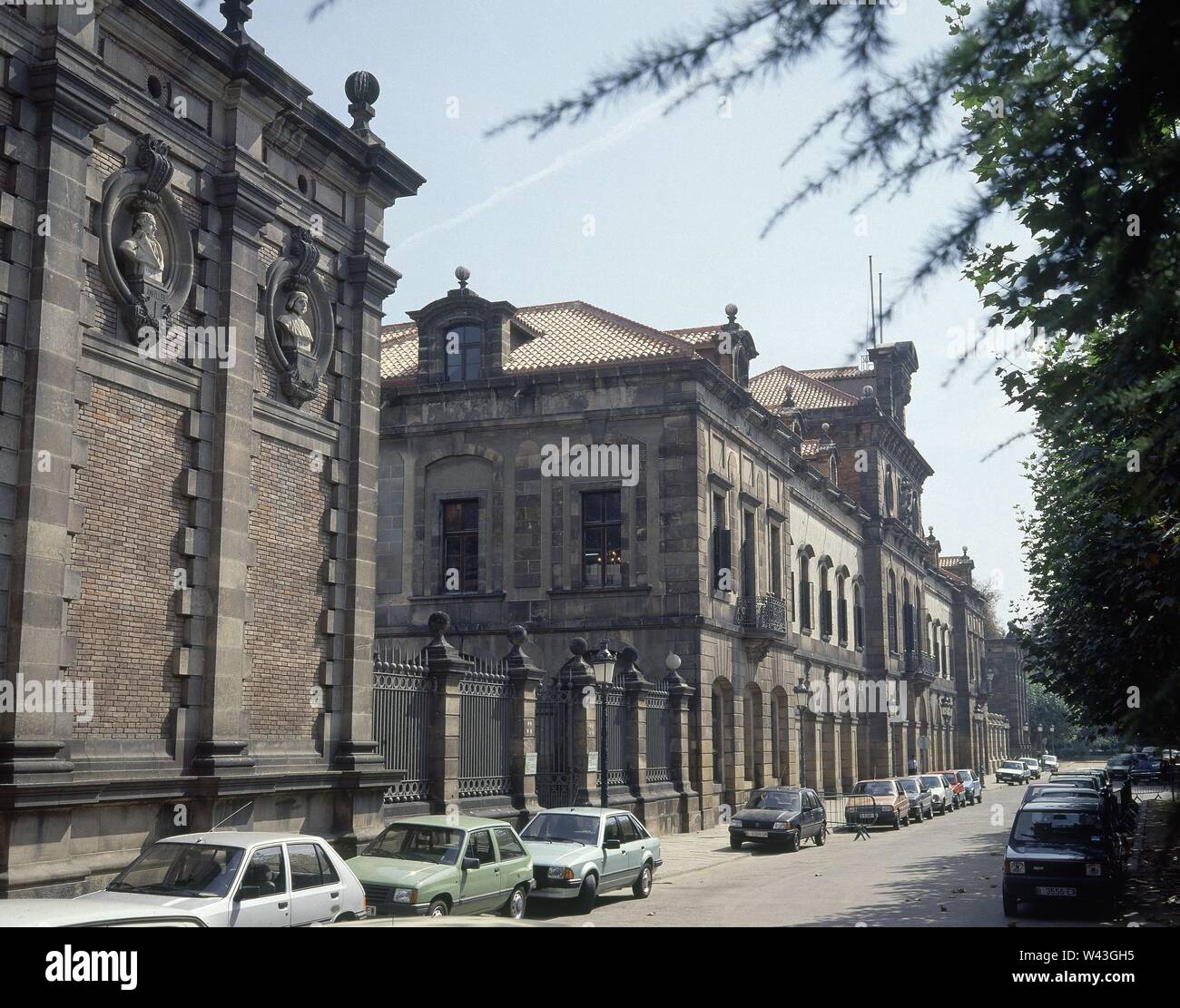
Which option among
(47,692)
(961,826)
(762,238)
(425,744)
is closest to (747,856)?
(425,744)

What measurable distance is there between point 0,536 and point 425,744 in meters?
10.0

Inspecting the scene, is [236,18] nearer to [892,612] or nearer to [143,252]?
[143,252]

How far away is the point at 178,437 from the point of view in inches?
642

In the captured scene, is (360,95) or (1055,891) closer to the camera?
(1055,891)

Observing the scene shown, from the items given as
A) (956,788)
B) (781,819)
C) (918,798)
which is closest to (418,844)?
(781,819)

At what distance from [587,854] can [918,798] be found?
26.9 meters

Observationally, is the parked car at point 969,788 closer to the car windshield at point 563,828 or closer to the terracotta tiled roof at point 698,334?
the terracotta tiled roof at point 698,334

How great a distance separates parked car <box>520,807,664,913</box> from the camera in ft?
59.1

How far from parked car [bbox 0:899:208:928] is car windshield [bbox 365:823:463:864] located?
5971 millimetres

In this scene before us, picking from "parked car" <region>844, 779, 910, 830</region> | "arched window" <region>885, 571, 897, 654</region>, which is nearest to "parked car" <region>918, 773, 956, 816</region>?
"parked car" <region>844, 779, 910, 830</region>

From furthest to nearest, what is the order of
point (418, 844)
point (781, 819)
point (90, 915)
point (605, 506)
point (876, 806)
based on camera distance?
point (876, 806) → point (605, 506) → point (781, 819) → point (418, 844) → point (90, 915)

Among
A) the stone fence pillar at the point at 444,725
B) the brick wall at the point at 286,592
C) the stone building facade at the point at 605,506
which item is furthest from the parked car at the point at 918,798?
the brick wall at the point at 286,592

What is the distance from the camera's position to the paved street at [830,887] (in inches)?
691

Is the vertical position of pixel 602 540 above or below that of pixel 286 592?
above
